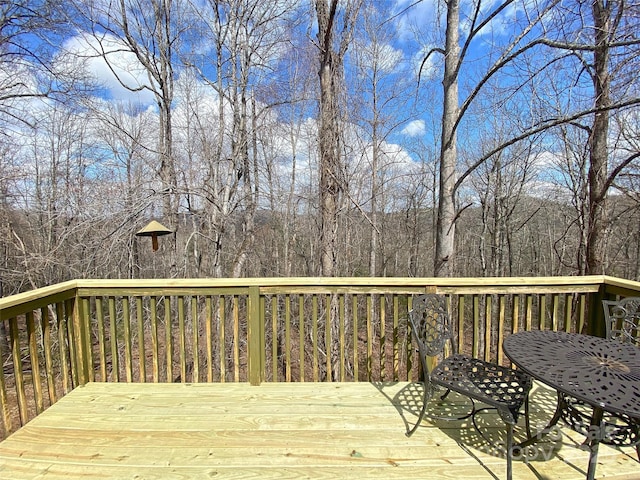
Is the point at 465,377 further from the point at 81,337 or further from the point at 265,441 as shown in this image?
the point at 81,337

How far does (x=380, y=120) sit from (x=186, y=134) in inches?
172

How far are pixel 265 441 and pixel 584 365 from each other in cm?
182

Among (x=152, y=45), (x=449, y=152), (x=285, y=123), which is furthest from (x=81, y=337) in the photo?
(x=152, y=45)

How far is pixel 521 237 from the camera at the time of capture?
14.6 m

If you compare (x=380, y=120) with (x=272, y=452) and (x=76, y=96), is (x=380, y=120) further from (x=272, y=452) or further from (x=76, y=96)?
(x=272, y=452)

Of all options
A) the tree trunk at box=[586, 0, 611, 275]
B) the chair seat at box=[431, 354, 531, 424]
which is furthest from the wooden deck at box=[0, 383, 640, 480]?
the tree trunk at box=[586, 0, 611, 275]

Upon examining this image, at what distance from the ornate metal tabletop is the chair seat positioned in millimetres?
212

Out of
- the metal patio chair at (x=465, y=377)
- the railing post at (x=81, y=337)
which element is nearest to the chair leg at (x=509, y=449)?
the metal patio chair at (x=465, y=377)

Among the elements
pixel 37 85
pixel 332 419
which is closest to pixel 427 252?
pixel 332 419

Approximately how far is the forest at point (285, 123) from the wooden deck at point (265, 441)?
1.93 m

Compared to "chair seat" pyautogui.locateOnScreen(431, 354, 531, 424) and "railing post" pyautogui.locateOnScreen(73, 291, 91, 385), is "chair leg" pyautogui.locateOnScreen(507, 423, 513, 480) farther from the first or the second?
"railing post" pyautogui.locateOnScreen(73, 291, 91, 385)

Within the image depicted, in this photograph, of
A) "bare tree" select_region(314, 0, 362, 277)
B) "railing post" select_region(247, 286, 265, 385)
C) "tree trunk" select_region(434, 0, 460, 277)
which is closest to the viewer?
"railing post" select_region(247, 286, 265, 385)

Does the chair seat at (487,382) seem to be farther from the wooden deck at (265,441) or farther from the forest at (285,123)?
the forest at (285,123)

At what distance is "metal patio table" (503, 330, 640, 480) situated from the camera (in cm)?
136
